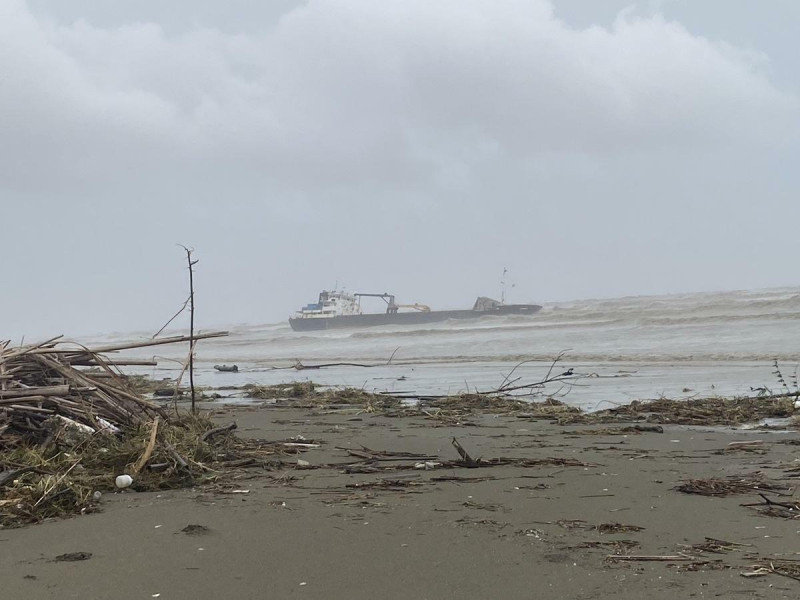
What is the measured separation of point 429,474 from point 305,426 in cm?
360

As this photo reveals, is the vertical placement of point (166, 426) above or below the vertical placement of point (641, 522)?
above

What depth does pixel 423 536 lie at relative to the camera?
3.54 meters

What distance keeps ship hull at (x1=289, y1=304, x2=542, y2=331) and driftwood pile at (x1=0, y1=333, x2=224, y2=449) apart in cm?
5875

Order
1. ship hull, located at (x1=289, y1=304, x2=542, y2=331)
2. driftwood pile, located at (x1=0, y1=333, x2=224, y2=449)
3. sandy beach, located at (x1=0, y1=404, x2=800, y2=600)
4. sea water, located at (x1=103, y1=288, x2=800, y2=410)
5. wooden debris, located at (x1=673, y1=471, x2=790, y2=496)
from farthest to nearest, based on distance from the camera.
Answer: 1. ship hull, located at (x1=289, y1=304, x2=542, y2=331)
2. sea water, located at (x1=103, y1=288, x2=800, y2=410)
3. driftwood pile, located at (x1=0, y1=333, x2=224, y2=449)
4. wooden debris, located at (x1=673, y1=471, x2=790, y2=496)
5. sandy beach, located at (x1=0, y1=404, x2=800, y2=600)

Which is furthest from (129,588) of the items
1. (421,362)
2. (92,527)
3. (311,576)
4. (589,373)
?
(421,362)

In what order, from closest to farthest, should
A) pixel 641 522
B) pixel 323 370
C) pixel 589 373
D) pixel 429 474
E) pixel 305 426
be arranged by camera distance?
pixel 641 522, pixel 429 474, pixel 305 426, pixel 589 373, pixel 323 370

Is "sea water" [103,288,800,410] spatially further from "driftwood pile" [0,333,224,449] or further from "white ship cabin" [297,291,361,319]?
"white ship cabin" [297,291,361,319]

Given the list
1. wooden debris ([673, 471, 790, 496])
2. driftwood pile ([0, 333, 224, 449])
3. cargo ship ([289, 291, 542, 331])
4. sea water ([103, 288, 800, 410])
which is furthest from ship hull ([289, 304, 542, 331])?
wooden debris ([673, 471, 790, 496])

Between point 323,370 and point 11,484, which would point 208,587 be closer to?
point 11,484

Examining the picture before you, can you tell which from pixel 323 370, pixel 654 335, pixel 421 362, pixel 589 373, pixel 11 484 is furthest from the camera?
pixel 654 335

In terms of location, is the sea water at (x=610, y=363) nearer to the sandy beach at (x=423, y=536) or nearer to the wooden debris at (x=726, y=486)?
the sandy beach at (x=423, y=536)

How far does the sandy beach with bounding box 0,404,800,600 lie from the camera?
2879 millimetres

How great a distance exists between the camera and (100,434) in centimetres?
534

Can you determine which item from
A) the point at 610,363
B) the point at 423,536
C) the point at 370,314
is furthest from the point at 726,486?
the point at 370,314
